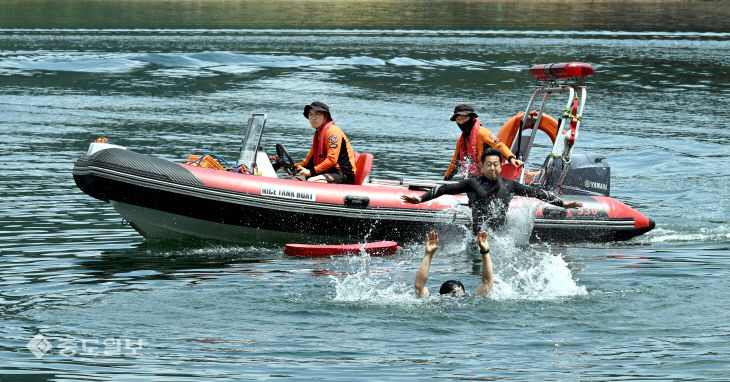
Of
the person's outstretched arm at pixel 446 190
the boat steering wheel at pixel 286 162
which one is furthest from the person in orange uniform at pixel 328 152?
the person's outstretched arm at pixel 446 190

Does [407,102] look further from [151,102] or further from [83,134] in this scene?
[83,134]

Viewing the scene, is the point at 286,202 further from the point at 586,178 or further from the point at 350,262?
the point at 586,178

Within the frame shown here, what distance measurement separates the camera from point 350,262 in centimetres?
1045

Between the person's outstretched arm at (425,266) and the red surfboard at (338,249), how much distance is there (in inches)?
93.8

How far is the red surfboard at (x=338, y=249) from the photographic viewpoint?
10672 mm

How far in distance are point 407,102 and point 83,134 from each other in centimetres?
817

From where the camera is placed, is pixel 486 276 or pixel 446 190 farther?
pixel 446 190

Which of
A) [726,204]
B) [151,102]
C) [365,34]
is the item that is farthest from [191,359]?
[365,34]

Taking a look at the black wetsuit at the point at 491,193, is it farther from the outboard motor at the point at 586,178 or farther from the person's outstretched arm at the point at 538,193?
the outboard motor at the point at 586,178

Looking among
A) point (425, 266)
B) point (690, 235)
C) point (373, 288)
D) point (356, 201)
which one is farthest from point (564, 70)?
point (425, 266)

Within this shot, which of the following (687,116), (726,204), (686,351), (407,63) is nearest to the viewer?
(686,351)

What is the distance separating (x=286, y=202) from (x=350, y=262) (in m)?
1.05

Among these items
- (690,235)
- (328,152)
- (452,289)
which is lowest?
(690,235)

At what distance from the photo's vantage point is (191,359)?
7105 mm
